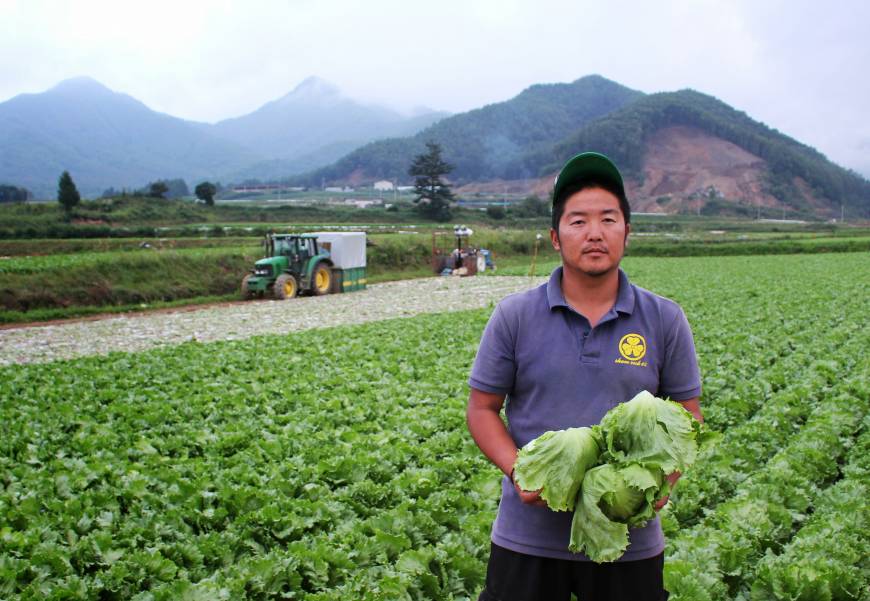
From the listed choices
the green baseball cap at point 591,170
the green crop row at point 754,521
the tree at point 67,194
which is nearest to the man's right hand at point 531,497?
the green baseball cap at point 591,170

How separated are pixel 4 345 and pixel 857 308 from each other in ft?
74.4

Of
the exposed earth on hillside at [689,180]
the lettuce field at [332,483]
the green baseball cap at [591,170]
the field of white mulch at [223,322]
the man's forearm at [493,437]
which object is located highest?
the exposed earth on hillside at [689,180]

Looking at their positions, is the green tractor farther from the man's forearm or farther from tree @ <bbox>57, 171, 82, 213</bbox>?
tree @ <bbox>57, 171, 82, 213</bbox>

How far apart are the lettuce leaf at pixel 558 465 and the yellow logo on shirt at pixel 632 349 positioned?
0.36m

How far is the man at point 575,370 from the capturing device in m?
2.53

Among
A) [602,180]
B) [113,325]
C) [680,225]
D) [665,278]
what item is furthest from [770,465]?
[680,225]

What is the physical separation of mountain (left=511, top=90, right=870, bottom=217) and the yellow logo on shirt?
452ft

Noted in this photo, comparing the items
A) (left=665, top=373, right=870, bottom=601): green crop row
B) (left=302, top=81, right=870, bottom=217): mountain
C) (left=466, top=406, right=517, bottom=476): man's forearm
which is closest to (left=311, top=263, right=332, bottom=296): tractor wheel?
(left=665, top=373, right=870, bottom=601): green crop row

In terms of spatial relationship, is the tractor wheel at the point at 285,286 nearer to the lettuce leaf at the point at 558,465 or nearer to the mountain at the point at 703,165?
the lettuce leaf at the point at 558,465

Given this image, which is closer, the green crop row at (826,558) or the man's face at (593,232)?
the man's face at (593,232)

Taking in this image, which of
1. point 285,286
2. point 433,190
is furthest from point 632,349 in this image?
point 433,190

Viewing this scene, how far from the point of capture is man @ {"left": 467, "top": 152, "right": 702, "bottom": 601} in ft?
8.30

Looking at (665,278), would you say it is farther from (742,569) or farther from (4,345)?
(742,569)

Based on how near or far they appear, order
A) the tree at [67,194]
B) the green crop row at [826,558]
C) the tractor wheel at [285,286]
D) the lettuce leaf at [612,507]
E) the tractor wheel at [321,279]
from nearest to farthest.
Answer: the lettuce leaf at [612,507] < the green crop row at [826,558] < the tractor wheel at [285,286] < the tractor wheel at [321,279] < the tree at [67,194]
